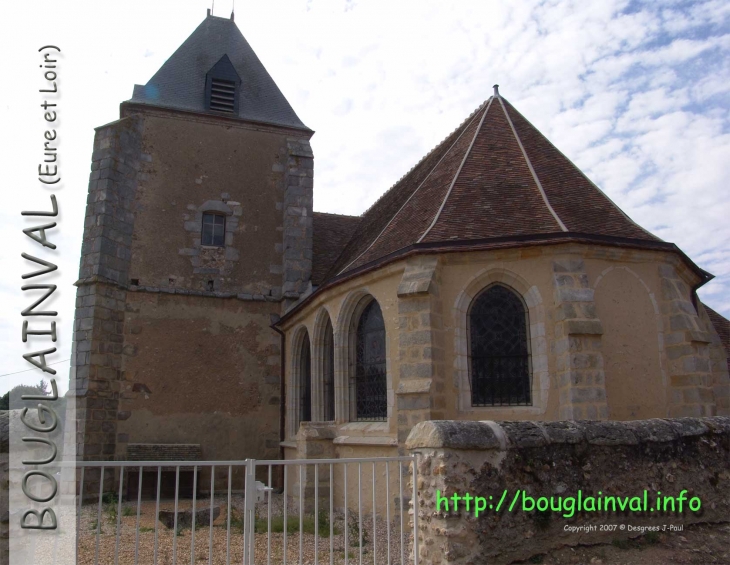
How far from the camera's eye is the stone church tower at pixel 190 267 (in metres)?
12.6

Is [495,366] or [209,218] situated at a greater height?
[209,218]

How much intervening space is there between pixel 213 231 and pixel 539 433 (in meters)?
11.1

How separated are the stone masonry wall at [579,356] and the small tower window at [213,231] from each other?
28.0 feet

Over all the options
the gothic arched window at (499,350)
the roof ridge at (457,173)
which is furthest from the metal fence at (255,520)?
the roof ridge at (457,173)

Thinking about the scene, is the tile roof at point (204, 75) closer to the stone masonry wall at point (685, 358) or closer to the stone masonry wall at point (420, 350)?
the stone masonry wall at point (420, 350)

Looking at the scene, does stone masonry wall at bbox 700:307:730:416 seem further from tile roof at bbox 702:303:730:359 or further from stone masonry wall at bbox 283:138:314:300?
stone masonry wall at bbox 283:138:314:300

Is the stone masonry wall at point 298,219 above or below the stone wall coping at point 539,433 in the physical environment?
above

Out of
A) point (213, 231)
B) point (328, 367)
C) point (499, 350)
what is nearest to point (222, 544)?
point (499, 350)

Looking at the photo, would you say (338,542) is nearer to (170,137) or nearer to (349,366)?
(349,366)

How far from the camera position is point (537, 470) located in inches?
179

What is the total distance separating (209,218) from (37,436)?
11078 mm

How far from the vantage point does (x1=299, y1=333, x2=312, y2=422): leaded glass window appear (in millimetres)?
12883

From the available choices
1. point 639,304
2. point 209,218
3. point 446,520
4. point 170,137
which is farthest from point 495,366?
point 170,137

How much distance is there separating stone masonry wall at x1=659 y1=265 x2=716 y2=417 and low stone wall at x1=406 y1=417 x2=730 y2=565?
3260 mm
